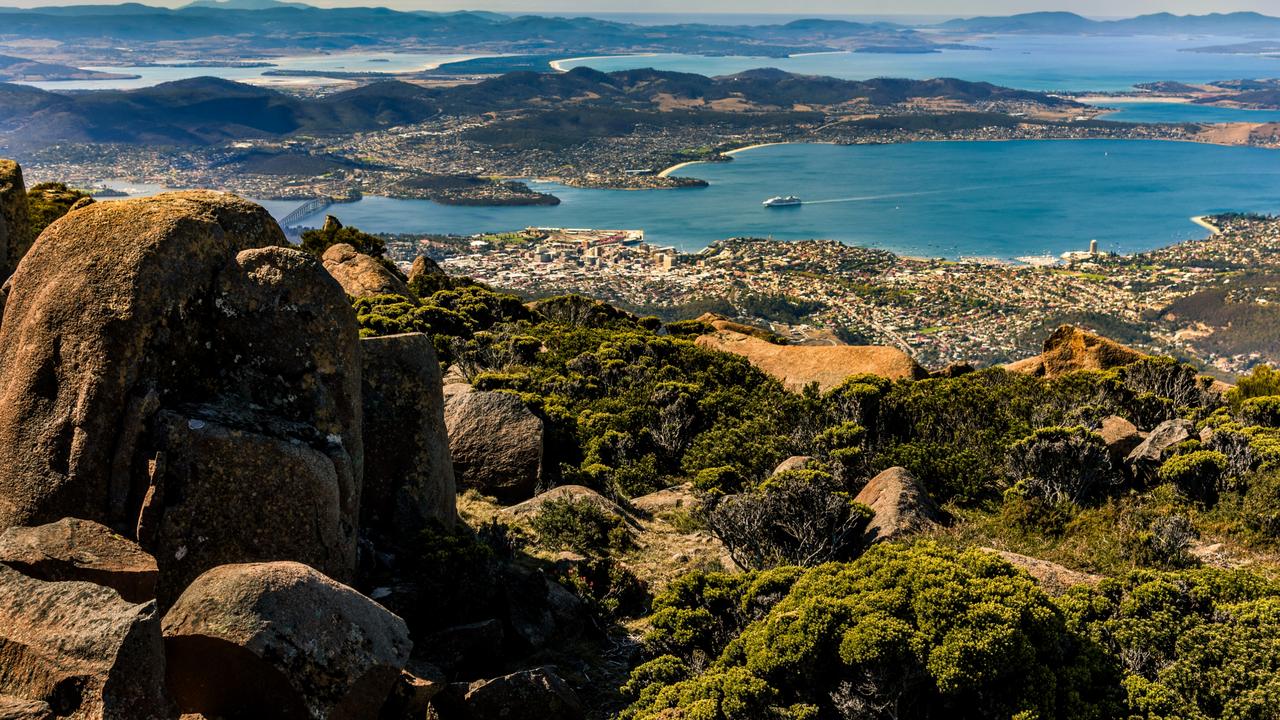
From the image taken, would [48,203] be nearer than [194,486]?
No

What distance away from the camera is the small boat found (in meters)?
120

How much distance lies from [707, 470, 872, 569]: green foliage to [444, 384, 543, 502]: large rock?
3.44 meters

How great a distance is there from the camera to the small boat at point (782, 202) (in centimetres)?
12012

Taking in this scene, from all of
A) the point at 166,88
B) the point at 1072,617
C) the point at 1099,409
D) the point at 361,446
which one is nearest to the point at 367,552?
the point at 361,446

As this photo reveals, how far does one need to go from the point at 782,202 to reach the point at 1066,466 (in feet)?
369

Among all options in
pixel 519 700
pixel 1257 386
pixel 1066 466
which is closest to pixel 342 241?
pixel 1066 466

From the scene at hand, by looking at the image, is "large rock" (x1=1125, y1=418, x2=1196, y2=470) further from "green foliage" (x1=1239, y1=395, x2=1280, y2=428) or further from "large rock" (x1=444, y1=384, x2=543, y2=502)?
"large rock" (x1=444, y1=384, x2=543, y2=502)

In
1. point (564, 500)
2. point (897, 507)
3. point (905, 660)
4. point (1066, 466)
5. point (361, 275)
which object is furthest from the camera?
point (361, 275)

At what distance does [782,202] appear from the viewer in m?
121

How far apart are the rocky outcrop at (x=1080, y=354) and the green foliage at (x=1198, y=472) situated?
7649 millimetres

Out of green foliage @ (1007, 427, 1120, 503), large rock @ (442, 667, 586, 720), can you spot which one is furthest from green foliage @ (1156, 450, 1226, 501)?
large rock @ (442, 667, 586, 720)

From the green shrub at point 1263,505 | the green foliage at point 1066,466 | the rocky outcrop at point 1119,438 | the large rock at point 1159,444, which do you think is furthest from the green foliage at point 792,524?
the rocky outcrop at point 1119,438

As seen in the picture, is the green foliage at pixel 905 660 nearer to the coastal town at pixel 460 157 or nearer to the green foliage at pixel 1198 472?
the green foliage at pixel 1198 472

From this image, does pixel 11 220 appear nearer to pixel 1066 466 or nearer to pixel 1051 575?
pixel 1051 575
